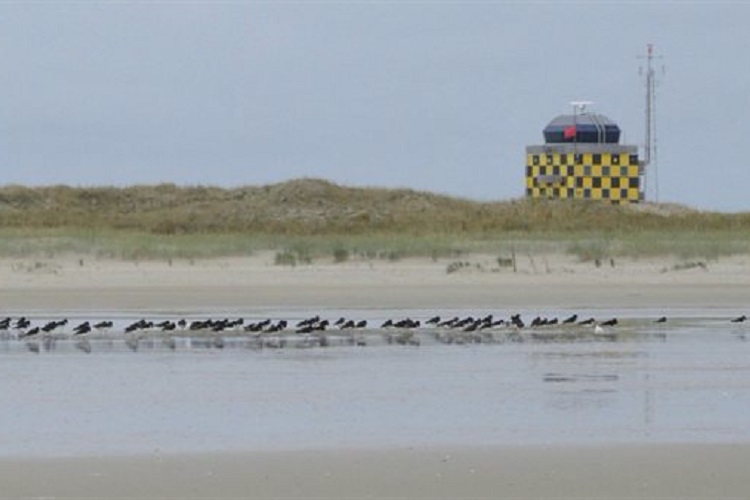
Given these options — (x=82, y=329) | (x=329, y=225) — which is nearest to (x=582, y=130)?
(x=329, y=225)

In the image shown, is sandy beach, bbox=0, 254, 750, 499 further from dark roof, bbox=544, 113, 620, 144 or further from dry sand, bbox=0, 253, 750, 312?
dark roof, bbox=544, 113, 620, 144

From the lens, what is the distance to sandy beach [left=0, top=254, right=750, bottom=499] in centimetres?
892

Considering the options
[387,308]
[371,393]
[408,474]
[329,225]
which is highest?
[329,225]

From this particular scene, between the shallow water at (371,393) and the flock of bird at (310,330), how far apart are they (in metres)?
0.13

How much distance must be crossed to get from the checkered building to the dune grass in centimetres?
143

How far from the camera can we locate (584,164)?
3647 cm

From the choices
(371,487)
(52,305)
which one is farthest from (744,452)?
(52,305)

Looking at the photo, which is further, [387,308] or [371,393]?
[387,308]

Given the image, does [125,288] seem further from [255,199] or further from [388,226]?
[255,199]

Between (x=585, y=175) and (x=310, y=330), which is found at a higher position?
(x=585, y=175)

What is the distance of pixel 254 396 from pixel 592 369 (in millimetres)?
3097

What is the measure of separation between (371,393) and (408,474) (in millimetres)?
3276

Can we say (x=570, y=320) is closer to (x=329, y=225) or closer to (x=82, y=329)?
(x=82, y=329)

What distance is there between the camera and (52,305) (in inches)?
848
